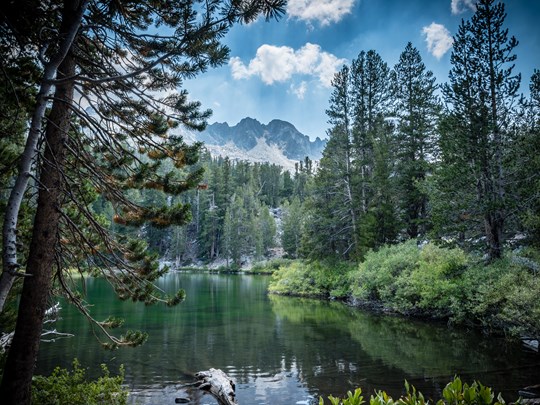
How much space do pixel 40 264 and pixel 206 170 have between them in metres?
6.15

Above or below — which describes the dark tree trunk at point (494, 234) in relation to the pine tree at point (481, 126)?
below

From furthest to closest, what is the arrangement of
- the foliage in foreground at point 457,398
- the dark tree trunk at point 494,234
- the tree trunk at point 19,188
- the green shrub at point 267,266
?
1. the green shrub at point 267,266
2. the dark tree trunk at point 494,234
3. the tree trunk at point 19,188
4. the foliage in foreground at point 457,398

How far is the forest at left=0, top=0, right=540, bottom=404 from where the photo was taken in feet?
18.5

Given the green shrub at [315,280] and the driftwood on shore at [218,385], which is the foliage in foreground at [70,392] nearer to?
the driftwood on shore at [218,385]

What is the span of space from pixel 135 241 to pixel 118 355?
375 inches

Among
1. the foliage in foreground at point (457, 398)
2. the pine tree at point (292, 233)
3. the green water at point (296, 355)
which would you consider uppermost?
the pine tree at point (292, 233)

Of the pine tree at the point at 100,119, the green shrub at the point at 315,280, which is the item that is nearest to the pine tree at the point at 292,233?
the green shrub at the point at 315,280

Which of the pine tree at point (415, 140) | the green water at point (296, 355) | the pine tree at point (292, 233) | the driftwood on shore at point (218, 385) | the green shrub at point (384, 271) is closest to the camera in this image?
the driftwood on shore at point (218, 385)

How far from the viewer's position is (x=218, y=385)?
10.7 metres

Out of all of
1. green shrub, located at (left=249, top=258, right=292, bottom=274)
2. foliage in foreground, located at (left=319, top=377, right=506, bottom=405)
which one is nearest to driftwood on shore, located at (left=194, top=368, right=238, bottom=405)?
foliage in foreground, located at (left=319, top=377, right=506, bottom=405)

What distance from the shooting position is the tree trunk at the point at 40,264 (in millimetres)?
5191

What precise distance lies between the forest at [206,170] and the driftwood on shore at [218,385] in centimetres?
316

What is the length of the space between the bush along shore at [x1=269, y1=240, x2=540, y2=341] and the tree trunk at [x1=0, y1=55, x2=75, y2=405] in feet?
47.9

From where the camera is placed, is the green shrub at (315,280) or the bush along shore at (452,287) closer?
the bush along shore at (452,287)
